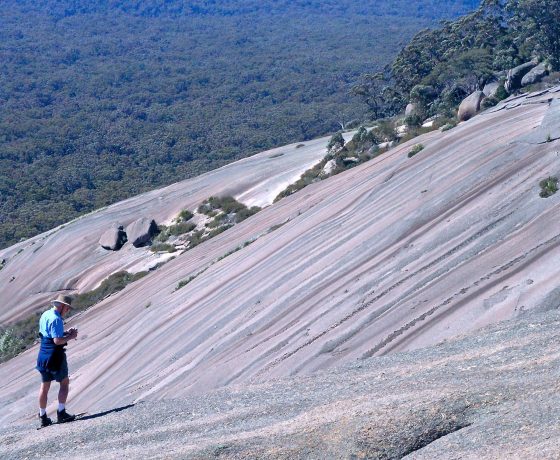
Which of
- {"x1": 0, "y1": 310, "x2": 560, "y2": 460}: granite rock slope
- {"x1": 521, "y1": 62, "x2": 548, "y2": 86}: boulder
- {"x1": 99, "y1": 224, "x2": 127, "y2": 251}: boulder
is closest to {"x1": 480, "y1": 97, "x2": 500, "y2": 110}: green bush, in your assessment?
{"x1": 521, "y1": 62, "x2": 548, "y2": 86}: boulder

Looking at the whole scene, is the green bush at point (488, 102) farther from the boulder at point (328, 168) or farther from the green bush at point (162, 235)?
the green bush at point (162, 235)

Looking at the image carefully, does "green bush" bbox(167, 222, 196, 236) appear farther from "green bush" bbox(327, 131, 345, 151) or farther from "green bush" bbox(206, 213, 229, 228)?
"green bush" bbox(327, 131, 345, 151)

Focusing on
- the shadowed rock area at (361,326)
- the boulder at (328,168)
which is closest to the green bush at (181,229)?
the boulder at (328,168)

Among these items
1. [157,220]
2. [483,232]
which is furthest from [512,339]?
[157,220]

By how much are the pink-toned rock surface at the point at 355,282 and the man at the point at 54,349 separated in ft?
6.62

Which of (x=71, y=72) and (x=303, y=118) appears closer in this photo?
(x=303, y=118)

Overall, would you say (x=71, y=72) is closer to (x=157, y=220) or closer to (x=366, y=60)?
(x=366, y=60)

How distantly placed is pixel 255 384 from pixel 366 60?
6583 inches

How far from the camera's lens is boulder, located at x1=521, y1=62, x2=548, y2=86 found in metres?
37.6

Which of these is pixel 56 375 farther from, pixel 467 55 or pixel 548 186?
pixel 467 55

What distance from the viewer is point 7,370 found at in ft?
81.2

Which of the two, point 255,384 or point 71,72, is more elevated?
point 71,72

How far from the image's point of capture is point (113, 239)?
124 feet

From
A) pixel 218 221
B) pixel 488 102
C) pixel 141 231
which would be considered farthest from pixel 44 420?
pixel 141 231
